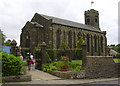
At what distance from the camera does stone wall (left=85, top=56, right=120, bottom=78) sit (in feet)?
59.8

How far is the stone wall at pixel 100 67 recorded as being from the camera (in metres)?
18.2

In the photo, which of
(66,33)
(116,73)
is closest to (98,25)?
(66,33)

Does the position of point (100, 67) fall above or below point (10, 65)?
below

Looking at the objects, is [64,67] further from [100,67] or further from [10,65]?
[10,65]

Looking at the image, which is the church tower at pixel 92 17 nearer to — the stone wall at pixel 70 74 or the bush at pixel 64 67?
the bush at pixel 64 67

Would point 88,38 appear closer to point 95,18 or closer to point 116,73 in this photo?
point 95,18

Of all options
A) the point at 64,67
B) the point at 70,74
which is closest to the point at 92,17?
the point at 64,67

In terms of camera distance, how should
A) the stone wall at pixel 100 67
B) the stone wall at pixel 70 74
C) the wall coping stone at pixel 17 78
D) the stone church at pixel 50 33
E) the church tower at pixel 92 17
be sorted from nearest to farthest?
the wall coping stone at pixel 17 78, the stone wall at pixel 70 74, the stone wall at pixel 100 67, the stone church at pixel 50 33, the church tower at pixel 92 17

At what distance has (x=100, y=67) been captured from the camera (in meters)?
19.2

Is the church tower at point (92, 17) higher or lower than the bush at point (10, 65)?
higher

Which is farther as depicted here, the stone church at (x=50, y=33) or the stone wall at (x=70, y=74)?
the stone church at (x=50, y=33)

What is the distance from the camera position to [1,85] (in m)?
11.4

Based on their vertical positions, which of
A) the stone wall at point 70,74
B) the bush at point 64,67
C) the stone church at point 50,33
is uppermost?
the stone church at point 50,33

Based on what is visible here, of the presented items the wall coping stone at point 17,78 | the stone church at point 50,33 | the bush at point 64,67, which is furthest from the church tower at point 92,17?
the wall coping stone at point 17,78
